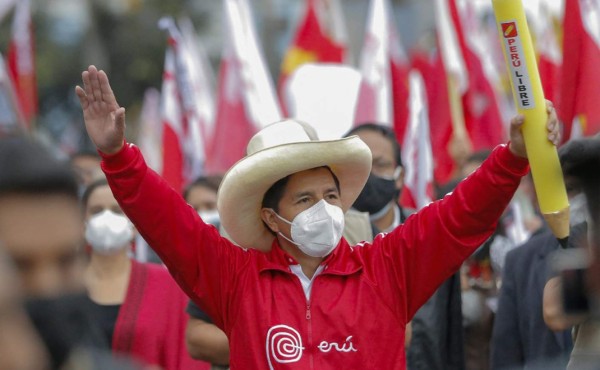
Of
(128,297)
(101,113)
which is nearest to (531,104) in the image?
(101,113)

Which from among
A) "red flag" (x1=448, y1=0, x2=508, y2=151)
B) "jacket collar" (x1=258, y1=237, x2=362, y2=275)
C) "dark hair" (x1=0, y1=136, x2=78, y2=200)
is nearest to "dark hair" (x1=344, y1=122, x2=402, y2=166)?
"jacket collar" (x1=258, y1=237, x2=362, y2=275)

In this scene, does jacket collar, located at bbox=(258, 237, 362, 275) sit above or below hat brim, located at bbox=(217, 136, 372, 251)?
below

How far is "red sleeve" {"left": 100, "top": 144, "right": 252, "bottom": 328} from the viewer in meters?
4.24

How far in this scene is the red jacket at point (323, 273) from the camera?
4.27 metres

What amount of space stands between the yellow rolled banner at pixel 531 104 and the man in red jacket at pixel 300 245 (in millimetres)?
45

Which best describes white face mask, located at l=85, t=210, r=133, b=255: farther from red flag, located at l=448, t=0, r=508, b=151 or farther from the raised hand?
red flag, located at l=448, t=0, r=508, b=151

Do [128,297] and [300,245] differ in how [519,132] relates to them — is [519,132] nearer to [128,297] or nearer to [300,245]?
[300,245]

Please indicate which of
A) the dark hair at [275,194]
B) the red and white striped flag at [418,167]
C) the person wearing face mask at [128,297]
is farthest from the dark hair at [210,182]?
the dark hair at [275,194]

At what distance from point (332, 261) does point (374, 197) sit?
70.9 inches

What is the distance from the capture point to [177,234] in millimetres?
4344

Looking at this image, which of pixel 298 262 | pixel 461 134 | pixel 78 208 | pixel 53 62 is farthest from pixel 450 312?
pixel 53 62

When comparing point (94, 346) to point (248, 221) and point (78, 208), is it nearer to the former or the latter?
point (78, 208)

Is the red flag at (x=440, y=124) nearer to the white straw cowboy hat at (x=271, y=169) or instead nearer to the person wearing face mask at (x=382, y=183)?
the person wearing face mask at (x=382, y=183)

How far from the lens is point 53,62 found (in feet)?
99.7
